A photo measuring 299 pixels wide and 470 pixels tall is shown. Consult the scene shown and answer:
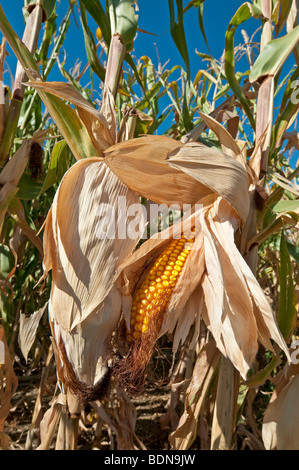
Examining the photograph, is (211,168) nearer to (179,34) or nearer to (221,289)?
(221,289)

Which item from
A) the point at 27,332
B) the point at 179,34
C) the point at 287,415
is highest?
the point at 179,34

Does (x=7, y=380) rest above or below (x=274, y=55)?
below

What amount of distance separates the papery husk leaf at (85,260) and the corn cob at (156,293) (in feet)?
0.09

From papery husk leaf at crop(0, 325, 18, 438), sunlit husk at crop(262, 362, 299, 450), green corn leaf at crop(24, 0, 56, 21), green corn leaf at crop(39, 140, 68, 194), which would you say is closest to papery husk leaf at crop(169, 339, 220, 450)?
sunlit husk at crop(262, 362, 299, 450)

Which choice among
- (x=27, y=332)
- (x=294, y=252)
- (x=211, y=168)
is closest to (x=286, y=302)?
(x=294, y=252)

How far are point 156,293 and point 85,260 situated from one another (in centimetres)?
10

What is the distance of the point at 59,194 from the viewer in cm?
51

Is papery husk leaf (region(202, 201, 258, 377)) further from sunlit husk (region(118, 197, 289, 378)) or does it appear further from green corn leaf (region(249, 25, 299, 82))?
green corn leaf (region(249, 25, 299, 82))

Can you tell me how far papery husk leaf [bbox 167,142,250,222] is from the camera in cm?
48

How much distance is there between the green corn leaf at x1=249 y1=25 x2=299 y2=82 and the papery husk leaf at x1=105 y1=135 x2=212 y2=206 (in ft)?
0.84

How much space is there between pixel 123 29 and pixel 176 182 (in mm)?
292

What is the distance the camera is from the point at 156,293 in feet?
1.62

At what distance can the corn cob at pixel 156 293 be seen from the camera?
0.49 metres
